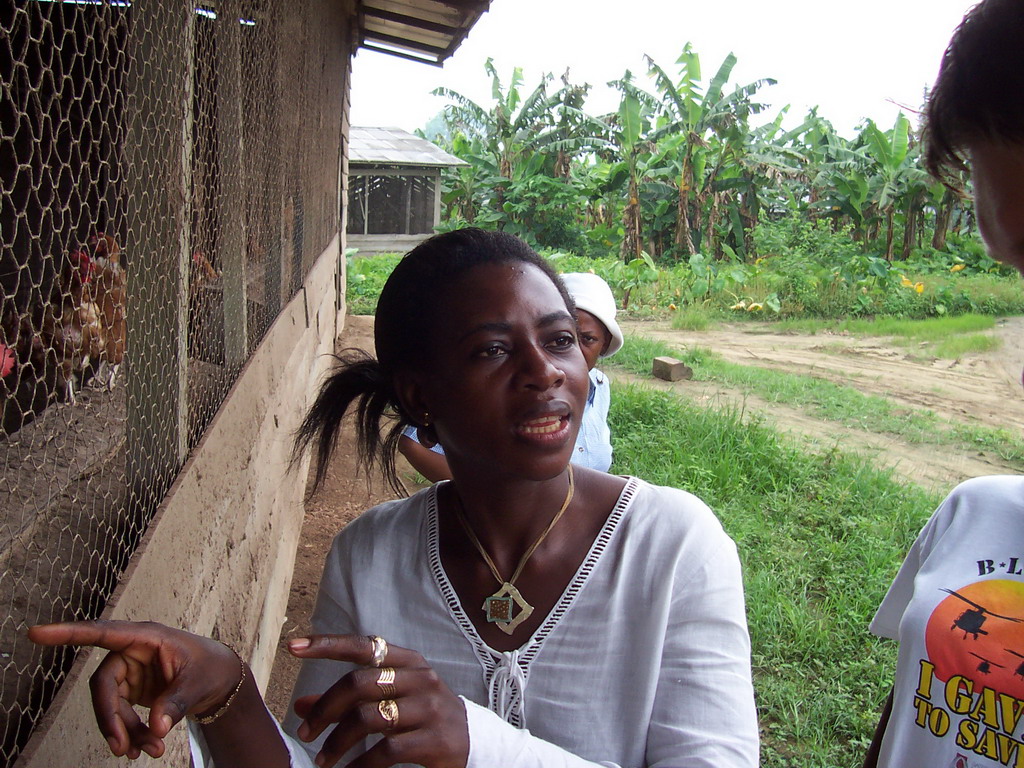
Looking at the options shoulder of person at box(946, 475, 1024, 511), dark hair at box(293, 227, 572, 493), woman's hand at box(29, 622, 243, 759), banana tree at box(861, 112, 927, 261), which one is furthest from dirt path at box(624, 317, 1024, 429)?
woman's hand at box(29, 622, 243, 759)

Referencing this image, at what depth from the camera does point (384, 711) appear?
1.00m

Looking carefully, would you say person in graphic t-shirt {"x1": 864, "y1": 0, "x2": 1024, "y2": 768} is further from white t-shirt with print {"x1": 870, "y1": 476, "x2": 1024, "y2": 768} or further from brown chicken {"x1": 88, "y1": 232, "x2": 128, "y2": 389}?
brown chicken {"x1": 88, "y1": 232, "x2": 128, "y2": 389}

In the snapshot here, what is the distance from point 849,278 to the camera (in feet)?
45.8

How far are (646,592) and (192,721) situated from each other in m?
0.69

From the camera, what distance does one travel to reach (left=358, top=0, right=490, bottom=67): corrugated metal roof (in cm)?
669

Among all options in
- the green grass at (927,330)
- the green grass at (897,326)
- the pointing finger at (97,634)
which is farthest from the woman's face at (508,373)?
Answer: the green grass at (897,326)

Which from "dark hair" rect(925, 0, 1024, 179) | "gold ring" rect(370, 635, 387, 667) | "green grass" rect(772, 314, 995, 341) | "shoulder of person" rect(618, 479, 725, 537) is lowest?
"green grass" rect(772, 314, 995, 341)

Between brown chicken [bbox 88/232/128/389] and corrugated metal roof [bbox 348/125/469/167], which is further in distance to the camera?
corrugated metal roof [bbox 348/125/469/167]

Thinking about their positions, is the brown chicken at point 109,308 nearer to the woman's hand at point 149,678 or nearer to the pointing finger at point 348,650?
the woman's hand at point 149,678

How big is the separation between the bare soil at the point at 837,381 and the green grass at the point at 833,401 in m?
0.18

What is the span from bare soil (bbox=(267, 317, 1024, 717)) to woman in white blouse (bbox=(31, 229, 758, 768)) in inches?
45.8

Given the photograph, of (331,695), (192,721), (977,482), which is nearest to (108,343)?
(192,721)

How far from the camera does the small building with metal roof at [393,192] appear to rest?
63.4 feet

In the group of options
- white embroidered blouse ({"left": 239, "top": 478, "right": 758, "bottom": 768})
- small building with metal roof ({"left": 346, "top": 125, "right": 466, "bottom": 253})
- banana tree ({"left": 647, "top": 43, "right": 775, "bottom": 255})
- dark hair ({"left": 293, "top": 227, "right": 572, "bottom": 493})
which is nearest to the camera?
white embroidered blouse ({"left": 239, "top": 478, "right": 758, "bottom": 768})
